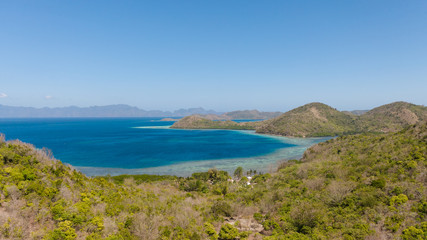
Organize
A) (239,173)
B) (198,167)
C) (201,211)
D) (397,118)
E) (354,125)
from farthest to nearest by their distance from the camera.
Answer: (354,125) → (397,118) → (198,167) → (239,173) → (201,211)

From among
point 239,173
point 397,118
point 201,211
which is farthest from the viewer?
point 397,118

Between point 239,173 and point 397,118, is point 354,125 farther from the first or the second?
point 239,173

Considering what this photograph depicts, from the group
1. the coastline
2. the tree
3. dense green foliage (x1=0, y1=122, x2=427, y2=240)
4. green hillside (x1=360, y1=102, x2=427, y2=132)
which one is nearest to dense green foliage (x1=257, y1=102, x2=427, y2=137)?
green hillside (x1=360, y1=102, x2=427, y2=132)

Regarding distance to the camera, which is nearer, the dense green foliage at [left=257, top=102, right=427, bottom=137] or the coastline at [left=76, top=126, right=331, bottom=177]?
the coastline at [left=76, top=126, right=331, bottom=177]

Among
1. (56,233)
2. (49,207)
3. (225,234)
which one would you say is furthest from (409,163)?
(49,207)

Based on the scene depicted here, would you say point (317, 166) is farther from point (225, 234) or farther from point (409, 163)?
point (225, 234)

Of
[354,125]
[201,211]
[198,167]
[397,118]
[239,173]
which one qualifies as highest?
[397,118]

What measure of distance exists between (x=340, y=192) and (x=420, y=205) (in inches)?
264

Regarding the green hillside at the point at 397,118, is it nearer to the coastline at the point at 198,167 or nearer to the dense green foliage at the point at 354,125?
the dense green foliage at the point at 354,125

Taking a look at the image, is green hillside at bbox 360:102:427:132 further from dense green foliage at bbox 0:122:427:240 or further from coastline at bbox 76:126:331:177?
dense green foliage at bbox 0:122:427:240

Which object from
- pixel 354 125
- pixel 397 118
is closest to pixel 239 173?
pixel 354 125

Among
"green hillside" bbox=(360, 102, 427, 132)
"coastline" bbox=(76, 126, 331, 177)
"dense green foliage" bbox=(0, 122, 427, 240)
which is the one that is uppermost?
"green hillside" bbox=(360, 102, 427, 132)

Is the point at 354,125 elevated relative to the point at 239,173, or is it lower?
elevated

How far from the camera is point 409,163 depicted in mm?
28203
